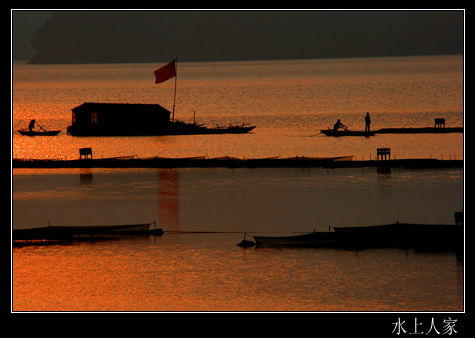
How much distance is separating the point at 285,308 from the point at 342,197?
22762mm

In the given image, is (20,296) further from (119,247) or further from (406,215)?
(406,215)

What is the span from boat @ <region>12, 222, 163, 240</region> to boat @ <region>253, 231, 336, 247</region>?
5.41 metres

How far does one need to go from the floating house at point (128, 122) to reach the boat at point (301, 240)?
187 ft

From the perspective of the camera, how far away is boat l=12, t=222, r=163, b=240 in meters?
43.2

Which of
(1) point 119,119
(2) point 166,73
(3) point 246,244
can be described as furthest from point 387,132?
(3) point 246,244

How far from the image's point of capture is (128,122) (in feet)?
330

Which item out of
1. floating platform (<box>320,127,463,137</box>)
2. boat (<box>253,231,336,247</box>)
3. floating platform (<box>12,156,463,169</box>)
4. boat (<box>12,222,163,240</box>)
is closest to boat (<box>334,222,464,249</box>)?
boat (<box>253,231,336,247</box>)

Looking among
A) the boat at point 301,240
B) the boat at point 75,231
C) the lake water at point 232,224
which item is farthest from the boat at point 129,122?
the boat at point 301,240

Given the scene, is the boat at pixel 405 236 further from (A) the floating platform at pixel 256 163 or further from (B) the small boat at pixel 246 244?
(A) the floating platform at pixel 256 163

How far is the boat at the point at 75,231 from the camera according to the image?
142 feet

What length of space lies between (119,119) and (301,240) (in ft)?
201

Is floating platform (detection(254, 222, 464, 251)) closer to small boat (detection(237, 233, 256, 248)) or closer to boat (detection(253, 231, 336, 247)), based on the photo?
boat (detection(253, 231, 336, 247))

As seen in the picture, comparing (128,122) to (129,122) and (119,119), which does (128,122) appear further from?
(119,119)

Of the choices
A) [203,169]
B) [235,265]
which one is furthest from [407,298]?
[203,169]
